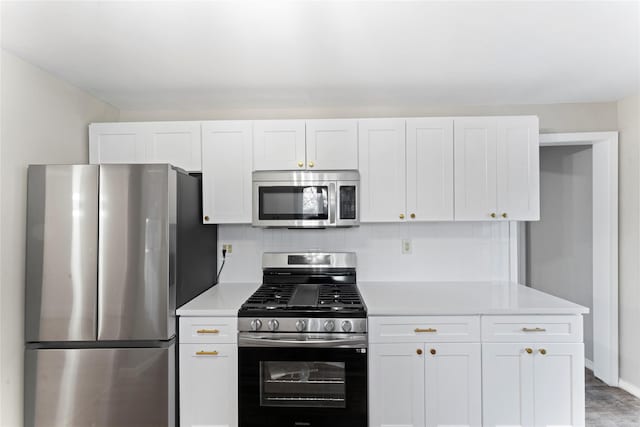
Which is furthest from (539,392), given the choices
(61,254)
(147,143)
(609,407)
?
(147,143)

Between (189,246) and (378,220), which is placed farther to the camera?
(378,220)

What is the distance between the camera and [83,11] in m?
1.79

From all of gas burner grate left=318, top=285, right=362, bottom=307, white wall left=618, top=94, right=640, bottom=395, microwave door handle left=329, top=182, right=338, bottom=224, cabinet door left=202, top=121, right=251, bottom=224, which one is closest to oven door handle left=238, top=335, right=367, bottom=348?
gas burner grate left=318, top=285, right=362, bottom=307

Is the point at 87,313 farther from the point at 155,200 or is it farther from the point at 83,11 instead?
the point at 83,11

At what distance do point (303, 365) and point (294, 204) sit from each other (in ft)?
3.62

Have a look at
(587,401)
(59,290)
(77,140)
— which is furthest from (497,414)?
(77,140)

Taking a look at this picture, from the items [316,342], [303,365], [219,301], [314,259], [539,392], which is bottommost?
[539,392]

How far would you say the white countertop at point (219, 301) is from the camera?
240 centimetres

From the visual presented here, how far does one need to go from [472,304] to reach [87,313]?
227 cm

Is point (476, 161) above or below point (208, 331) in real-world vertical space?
above

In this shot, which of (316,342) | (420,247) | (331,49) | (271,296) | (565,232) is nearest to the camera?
(331,49)

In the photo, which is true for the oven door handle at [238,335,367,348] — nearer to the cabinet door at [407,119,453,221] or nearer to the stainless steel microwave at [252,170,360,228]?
the stainless steel microwave at [252,170,360,228]

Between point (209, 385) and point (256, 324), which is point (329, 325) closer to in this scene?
point (256, 324)

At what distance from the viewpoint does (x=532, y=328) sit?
7.83 feet
